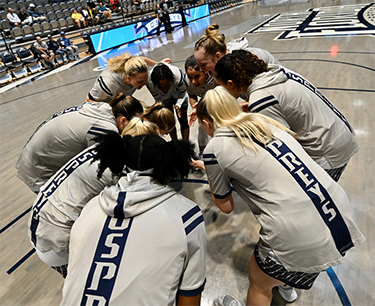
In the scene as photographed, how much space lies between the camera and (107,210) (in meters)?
0.97

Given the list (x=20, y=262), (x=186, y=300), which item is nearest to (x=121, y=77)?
(x=20, y=262)

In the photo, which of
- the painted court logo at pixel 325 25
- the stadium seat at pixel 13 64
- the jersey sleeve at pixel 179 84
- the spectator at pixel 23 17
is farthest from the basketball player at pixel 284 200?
the spectator at pixel 23 17

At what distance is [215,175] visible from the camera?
1.42m

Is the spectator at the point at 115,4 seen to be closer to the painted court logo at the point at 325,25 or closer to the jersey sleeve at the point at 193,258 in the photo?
the painted court logo at the point at 325,25

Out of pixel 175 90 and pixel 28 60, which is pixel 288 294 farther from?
pixel 28 60

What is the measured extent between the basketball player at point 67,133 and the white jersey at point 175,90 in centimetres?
87

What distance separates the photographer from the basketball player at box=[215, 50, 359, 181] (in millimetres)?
1651

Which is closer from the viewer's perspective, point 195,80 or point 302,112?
point 302,112

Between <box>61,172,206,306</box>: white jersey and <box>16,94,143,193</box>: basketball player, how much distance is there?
0.97 metres

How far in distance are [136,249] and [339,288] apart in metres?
1.57

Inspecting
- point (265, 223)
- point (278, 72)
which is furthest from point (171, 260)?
point (278, 72)

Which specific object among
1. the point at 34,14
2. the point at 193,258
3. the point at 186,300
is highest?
the point at 34,14

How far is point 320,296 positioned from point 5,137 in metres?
5.46

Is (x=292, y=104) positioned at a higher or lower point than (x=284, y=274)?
higher
